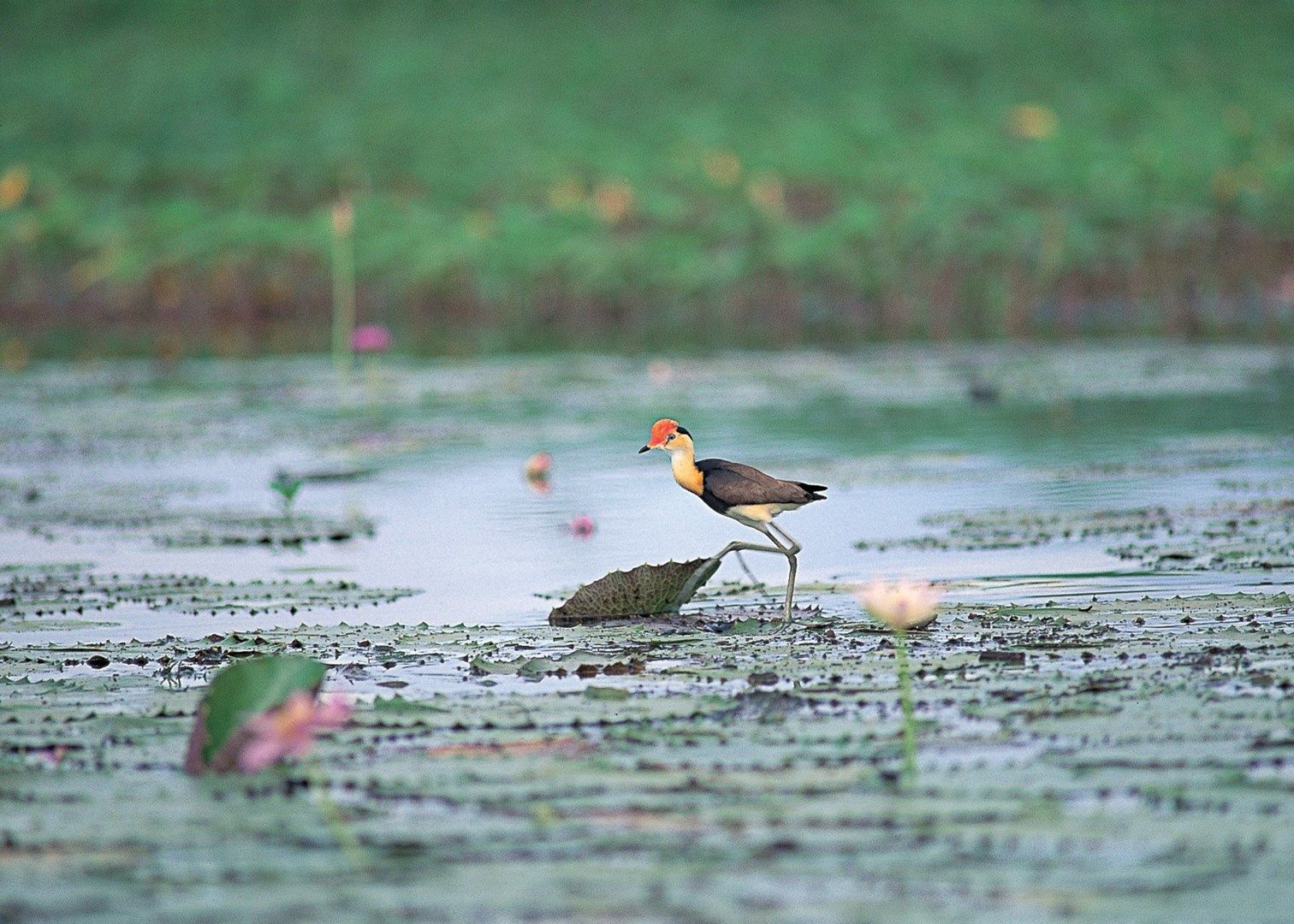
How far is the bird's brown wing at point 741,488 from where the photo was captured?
22.1 ft

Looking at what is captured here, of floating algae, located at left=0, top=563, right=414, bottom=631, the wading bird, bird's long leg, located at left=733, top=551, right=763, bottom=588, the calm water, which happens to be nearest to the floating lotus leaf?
the wading bird

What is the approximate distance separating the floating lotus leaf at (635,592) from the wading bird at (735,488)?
10 cm

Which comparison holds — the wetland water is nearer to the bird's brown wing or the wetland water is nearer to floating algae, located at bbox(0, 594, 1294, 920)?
floating algae, located at bbox(0, 594, 1294, 920)

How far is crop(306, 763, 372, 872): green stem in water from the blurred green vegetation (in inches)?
684

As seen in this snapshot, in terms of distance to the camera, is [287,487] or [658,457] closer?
[287,487]

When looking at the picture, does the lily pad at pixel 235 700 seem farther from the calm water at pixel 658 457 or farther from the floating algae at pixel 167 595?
the floating algae at pixel 167 595

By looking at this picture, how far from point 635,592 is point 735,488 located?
46 cm

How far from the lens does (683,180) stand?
28172mm

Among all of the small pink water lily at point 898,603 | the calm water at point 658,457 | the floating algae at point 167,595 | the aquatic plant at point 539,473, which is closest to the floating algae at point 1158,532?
the calm water at point 658,457

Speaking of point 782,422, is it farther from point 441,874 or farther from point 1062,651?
point 441,874

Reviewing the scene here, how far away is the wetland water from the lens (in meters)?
3.95

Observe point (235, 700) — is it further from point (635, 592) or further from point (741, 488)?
point (741, 488)

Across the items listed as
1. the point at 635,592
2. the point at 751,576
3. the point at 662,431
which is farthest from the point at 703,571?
the point at 751,576

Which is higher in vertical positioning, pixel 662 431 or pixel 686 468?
pixel 662 431
